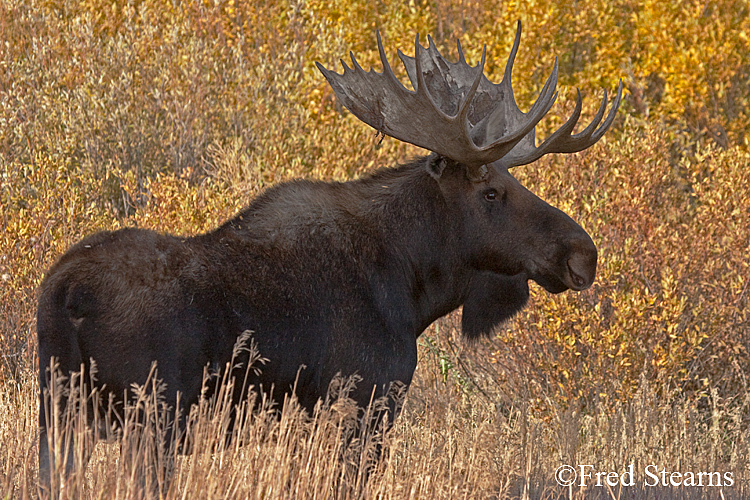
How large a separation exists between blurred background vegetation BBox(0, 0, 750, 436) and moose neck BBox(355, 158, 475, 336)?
2.19 metres

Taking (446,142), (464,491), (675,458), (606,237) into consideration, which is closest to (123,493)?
(464,491)

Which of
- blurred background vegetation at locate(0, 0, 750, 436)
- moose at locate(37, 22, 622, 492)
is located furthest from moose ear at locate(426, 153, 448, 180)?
blurred background vegetation at locate(0, 0, 750, 436)

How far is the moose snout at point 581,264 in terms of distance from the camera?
4801 mm

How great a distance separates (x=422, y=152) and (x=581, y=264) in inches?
258

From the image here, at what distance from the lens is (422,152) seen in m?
11.2

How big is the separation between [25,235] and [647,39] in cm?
1082

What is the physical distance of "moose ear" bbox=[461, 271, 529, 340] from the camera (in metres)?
5.05

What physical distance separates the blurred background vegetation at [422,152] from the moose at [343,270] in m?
2.11

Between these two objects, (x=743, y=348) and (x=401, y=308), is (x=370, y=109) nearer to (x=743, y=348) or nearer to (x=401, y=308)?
(x=401, y=308)

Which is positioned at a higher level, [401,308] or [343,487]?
[401,308]

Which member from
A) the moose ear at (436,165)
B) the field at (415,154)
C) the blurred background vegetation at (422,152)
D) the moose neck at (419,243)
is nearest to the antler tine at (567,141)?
the moose ear at (436,165)

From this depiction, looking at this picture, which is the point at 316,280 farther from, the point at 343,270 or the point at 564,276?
the point at 564,276

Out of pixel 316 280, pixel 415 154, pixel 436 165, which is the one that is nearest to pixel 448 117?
pixel 436 165

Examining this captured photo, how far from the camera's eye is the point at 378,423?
14.4 ft
